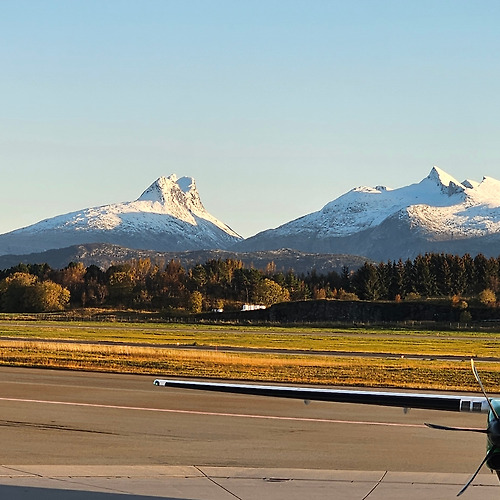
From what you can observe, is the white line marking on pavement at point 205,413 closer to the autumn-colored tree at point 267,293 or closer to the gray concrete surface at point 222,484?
the gray concrete surface at point 222,484

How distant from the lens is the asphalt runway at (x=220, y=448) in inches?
548

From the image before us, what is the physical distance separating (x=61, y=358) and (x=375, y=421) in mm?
20952

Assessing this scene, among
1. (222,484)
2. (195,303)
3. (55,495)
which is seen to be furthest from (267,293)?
(55,495)

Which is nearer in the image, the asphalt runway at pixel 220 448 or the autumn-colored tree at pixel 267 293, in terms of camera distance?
the asphalt runway at pixel 220 448

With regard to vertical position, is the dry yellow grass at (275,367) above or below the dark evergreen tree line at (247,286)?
below

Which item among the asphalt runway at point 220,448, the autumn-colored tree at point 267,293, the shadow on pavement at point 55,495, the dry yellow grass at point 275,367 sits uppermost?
the autumn-colored tree at point 267,293

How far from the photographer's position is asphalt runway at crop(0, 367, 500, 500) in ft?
45.6

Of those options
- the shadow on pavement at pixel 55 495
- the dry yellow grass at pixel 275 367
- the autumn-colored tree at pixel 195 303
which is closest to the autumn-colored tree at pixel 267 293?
the autumn-colored tree at pixel 195 303

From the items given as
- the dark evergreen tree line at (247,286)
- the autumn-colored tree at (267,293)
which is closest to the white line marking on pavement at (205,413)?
the dark evergreen tree line at (247,286)

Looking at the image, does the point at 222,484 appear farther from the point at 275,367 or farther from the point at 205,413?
the point at 275,367

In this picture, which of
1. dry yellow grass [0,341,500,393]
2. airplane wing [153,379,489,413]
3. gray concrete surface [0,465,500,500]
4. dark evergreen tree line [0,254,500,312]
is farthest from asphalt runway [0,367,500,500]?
dark evergreen tree line [0,254,500,312]

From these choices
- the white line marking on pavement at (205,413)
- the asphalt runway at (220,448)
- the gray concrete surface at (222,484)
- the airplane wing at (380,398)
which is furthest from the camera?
the white line marking on pavement at (205,413)

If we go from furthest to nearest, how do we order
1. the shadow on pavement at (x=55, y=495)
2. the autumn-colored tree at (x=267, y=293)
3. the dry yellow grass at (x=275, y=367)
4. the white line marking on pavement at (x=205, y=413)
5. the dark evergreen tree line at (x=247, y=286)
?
the autumn-colored tree at (x=267, y=293), the dark evergreen tree line at (x=247, y=286), the dry yellow grass at (x=275, y=367), the white line marking on pavement at (x=205, y=413), the shadow on pavement at (x=55, y=495)

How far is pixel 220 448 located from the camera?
17.2 metres
